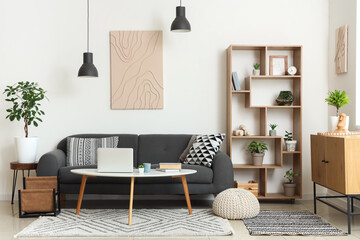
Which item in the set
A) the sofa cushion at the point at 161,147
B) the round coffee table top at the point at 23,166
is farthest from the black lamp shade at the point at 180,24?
the round coffee table top at the point at 23,166

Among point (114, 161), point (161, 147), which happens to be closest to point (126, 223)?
point (114, 161)

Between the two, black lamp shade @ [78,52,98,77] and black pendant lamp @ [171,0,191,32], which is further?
black lamp shade @ [78,52,98,77]

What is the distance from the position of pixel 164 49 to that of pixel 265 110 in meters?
1.46

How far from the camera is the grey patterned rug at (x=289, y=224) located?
398 cm

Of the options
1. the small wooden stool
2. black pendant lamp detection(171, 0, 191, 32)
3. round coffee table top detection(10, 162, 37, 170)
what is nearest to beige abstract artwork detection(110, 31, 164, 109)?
black pendant lamp detection(171, 0, 191, 32)

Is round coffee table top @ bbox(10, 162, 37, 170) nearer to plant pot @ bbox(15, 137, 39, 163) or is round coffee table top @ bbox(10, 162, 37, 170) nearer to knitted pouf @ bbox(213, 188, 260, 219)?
plant pot @ bbox(15, 137, 39, 163)

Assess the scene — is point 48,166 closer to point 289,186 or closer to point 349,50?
point 289,186

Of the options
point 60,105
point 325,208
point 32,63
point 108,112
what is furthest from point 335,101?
point 32,63

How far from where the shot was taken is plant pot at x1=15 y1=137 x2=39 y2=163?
5250mm

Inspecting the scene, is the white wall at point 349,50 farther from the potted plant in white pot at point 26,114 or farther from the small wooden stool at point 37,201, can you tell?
the potted plant in white pot at point 26,114

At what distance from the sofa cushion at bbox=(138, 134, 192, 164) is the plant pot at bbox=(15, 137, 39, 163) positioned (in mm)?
1235

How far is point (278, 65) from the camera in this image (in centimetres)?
564

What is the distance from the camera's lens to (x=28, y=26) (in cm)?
574

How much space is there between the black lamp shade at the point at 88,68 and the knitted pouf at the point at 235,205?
2050mm
